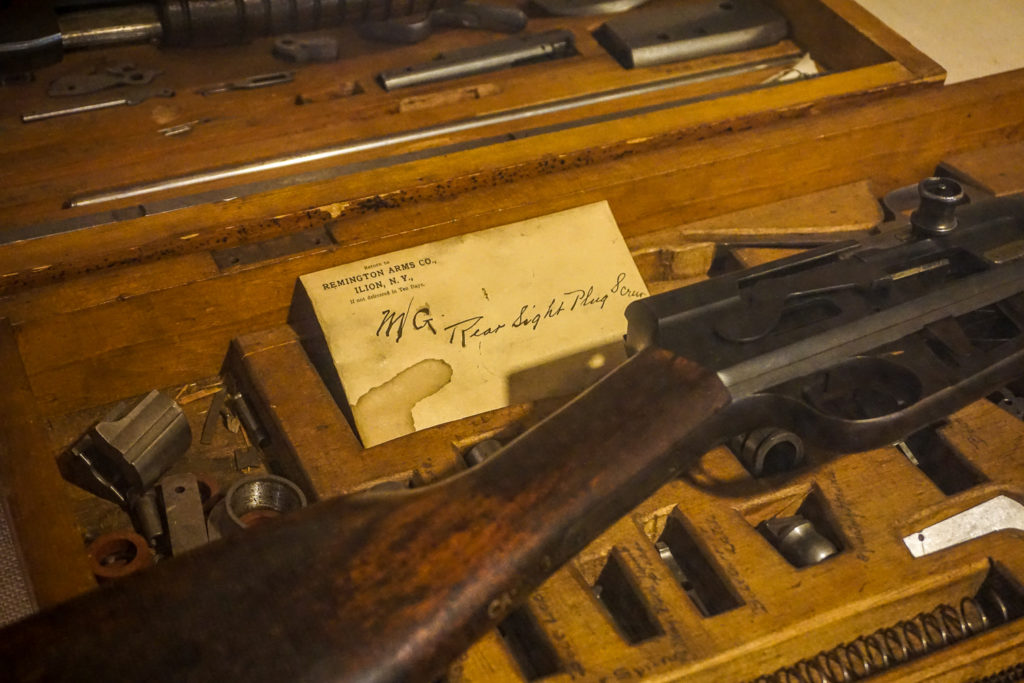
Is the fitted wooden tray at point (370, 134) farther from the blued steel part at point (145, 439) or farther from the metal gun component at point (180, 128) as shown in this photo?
the blued steel part at point (145, 439)

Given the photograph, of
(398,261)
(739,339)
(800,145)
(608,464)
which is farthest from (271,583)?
(800,145)

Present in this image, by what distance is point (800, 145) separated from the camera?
1.17 m

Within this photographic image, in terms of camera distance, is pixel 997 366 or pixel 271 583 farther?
pixel 997 366

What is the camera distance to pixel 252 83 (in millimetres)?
1305

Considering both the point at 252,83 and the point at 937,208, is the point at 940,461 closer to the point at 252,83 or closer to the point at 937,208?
the point at 937,208

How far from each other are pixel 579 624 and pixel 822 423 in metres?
0.23

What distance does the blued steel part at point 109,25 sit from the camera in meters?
1.30

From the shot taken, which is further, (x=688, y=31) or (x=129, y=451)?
(x=688, y=31)

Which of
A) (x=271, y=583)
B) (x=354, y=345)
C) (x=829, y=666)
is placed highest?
(x=271, y=583)

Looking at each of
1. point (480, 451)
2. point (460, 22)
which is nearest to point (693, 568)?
point (480, 451)

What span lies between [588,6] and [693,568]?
33.0 inches

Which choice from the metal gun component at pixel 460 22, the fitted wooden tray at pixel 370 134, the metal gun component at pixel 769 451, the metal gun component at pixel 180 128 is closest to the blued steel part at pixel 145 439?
the fitted wooden tray at pixel 370 134

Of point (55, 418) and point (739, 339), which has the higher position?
point (739, 339)

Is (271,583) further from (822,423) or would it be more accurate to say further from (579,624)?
(822,423)
